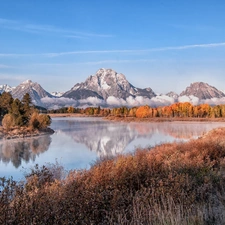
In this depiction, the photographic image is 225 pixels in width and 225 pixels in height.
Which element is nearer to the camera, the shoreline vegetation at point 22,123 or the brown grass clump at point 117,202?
the brown grass clump at point 117,202

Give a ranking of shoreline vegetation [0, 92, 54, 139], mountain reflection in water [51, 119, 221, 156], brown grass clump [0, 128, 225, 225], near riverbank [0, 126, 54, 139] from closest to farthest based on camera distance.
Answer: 1. brown grass clump [0, 128, 225, 225]
2. mountain reflection in water [51, 119, 221, 156]
3. near riverbank [0, 126, 54, 139]
4. shoreline vegetation [0, 92, 54, 139]

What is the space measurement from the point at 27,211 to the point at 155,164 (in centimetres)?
531

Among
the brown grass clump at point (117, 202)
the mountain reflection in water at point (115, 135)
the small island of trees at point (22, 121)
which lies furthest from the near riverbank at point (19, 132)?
the brown grass clump at point (117, 202)

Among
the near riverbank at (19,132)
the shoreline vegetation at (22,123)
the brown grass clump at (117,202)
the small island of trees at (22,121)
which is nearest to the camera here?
the brown grass clump at (117,202)

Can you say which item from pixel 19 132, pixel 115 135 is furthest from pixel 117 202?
pixel 19 132

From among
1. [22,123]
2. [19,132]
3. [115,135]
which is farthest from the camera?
[22,123]

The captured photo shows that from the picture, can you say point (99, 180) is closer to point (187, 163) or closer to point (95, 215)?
point (95, 215)

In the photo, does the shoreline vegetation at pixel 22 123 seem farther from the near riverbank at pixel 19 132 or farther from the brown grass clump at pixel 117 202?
the brown grass clump at pixel 117 202

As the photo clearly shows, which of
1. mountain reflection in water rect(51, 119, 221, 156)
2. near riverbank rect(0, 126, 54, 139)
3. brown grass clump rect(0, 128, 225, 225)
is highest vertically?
brown grass clump rect(0, 128, 225, 225)

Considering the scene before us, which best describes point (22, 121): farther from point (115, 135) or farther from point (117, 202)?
point (117, 202)

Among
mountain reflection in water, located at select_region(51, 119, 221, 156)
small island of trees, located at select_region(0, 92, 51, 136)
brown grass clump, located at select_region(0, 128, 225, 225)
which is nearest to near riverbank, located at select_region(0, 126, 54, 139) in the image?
small island of trees, located at select_region(0, 92, 51, 136)

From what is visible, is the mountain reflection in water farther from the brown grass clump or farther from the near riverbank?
the brown grass clump

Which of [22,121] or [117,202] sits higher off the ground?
[22,121]

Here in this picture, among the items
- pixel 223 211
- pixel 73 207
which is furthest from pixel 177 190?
pixel 73 207
